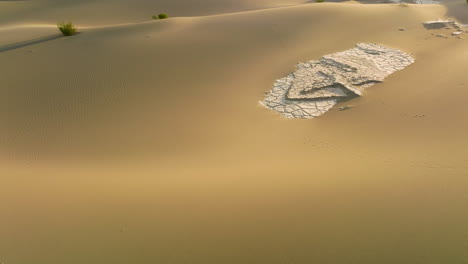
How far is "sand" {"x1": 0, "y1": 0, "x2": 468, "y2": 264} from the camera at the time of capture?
3160mm

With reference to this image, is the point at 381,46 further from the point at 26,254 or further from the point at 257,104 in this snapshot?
the point at 26,254

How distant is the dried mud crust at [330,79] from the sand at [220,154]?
0.26 metres

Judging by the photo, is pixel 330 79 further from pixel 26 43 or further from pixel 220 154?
pixel 26 43

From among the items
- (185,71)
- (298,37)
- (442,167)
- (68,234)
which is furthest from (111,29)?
(442,167)

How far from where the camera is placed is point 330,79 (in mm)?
6324

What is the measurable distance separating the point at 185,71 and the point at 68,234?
184 inches

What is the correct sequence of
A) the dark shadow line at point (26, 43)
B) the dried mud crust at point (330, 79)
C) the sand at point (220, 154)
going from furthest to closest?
the dark shadow line at point (26, 43), the dried mud crust at point (330, 79), the sand at point (220, 154)

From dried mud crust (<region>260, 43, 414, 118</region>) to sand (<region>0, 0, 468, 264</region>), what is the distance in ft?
0.84

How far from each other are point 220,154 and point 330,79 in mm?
3050

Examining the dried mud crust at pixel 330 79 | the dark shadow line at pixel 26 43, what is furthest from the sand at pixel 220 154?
the dried mud crust at pixel 330 79

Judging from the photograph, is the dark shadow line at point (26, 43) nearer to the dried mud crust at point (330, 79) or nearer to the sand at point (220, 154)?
the sand at point (220, 154)

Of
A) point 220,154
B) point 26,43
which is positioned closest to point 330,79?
point 220,154

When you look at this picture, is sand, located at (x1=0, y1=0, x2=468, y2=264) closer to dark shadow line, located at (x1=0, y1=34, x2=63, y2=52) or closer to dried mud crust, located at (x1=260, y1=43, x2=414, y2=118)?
dark shadow line, located at (x1=0, y1=34, x2=63, y2=52)

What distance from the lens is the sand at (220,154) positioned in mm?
3160
